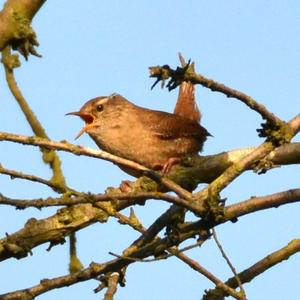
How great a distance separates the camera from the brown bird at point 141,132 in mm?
5777

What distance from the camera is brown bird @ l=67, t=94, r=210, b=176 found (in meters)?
5.78

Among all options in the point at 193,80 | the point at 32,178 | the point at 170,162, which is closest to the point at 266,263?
the point at 193,80

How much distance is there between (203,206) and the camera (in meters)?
2.88

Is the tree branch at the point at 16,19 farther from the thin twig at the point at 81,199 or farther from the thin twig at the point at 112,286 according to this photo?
the thin twig at the point at 112,286

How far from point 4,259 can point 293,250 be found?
1281mm

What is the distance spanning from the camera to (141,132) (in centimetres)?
601

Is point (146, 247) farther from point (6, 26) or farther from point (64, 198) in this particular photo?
point (6, 26)

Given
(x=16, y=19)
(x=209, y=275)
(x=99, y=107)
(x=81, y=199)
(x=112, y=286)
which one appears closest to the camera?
(x=81, y=199)

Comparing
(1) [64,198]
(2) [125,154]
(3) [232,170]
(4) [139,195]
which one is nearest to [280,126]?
(3) [232,170]

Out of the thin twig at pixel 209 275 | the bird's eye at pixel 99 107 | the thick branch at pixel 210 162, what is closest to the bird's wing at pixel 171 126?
the bird's eye at pixel 99 107

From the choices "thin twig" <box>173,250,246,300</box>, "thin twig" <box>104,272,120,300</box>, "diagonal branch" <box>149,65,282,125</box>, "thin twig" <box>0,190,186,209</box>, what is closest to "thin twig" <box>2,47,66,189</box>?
"thin twig" <box>104,272,120,300</box>

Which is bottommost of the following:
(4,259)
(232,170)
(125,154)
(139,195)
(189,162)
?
(139,195)

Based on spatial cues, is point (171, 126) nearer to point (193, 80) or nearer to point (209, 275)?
point (209, 275)

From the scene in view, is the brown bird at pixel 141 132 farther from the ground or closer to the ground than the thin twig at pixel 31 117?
farther from the ground
